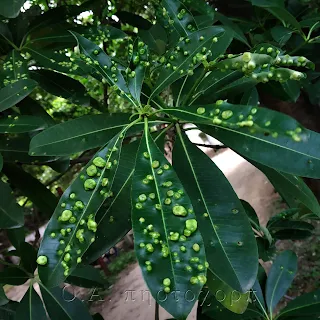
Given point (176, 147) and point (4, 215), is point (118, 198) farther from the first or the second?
point (4, 215)

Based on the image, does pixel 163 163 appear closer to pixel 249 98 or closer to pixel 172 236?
pixel 172 236

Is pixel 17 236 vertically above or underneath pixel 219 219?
underneath

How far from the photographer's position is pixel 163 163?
65 cm

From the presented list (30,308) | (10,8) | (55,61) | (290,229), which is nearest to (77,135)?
(10,8)

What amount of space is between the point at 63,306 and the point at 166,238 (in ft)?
2.28

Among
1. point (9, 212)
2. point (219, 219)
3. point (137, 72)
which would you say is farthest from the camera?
point (9, 212)

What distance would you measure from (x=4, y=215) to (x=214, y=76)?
599 mm

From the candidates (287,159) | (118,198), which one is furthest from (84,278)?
(287,159)

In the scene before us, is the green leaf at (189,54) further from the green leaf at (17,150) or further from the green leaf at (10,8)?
the green leaf at (17,150)

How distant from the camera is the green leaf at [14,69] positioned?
1.08 meters

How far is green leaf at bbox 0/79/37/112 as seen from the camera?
92cm

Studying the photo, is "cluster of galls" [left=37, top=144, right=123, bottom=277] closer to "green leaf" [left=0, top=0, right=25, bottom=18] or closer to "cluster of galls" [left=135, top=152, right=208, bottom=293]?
"cluster of galls" [left=135, top=152, right=208, bottom=293]

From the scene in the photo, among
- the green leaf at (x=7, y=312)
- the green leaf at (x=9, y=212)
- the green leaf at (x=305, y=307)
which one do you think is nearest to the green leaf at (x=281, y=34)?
the green leaf at (x=305, y=307)

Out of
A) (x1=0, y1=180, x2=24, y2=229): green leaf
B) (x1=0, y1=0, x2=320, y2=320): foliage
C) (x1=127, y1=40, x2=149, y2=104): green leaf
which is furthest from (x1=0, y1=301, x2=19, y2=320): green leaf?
(x1=127, y1=40, x2=149, y2=104): green leaf
